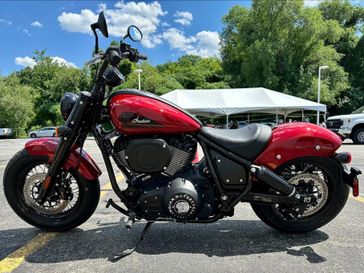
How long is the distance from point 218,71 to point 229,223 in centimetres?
4020

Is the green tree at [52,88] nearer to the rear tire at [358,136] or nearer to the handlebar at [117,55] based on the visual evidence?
the rear tire at [358,136]

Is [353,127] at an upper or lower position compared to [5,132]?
upper

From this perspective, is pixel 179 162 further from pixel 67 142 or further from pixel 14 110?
pixel 14 110

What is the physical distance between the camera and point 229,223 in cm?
350

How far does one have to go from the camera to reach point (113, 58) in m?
2.74

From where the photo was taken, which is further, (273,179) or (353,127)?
(353,127)

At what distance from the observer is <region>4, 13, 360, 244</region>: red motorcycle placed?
2744 mm

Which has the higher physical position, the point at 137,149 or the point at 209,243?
the point at 137,149

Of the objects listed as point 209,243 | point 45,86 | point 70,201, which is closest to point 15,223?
point 70,201

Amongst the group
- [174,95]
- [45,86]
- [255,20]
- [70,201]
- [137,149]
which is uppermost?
[255,20]

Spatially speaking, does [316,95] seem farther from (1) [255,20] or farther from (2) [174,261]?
(2) [174,261]

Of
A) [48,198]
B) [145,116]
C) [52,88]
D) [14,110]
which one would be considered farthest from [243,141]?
[52,88]

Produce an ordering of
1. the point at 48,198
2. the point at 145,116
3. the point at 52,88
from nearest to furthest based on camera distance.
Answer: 1. the point at 145,116
2. the point at 48,198
3. the point at 52,88

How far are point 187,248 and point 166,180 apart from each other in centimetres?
63
